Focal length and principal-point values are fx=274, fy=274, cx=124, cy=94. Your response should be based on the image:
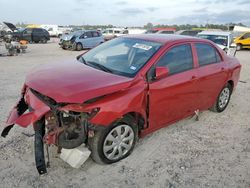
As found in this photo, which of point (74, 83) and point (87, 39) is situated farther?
point (87, 39)

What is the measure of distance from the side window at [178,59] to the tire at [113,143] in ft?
3.50

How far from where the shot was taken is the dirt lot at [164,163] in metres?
3.42

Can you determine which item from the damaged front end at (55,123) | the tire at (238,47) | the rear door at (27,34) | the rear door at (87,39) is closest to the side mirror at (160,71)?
the damaged front end at (55,123)

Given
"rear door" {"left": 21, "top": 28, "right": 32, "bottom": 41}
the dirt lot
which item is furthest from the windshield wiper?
"rear door" {"left": 21, "top": 28, "right": 32, "bottom": 41}

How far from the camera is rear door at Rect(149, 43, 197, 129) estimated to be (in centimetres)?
407

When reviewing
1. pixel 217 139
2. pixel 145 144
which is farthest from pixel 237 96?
pixel 145 144

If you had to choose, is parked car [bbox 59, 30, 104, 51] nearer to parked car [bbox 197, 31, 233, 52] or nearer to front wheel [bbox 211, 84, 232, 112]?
parked car [bbox 197, 31, 233, 52]

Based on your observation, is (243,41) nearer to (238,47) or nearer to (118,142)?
(238,47)

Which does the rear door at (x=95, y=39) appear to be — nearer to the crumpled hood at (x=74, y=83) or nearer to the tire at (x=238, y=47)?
the tire at (x=238, y=47)

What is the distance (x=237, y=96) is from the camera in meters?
7.47

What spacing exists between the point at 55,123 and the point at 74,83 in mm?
564

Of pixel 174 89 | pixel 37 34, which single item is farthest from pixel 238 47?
pixel 174 89

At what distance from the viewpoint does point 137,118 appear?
3957 mm

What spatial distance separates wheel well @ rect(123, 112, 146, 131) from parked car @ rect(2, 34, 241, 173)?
0.01m
